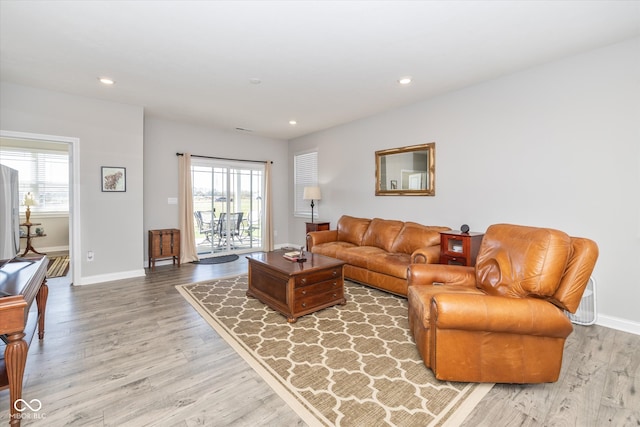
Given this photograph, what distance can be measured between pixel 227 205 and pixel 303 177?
181cm

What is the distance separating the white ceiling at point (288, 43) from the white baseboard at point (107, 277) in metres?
2.61

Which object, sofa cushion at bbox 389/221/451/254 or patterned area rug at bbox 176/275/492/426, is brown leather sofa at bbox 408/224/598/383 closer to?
patterned area rug at bbox 176/275/492/426

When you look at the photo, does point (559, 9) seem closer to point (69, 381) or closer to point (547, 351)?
point (547, 351)

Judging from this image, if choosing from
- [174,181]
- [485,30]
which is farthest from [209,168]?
[485,30]

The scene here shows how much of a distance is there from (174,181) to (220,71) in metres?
3.06

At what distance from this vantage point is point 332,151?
607cm

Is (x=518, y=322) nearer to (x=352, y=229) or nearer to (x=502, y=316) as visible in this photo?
(x=502, y=316)

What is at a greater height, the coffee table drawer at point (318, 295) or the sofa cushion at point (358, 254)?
the sofa cushion at point (358, 254)

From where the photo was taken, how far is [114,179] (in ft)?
14.7

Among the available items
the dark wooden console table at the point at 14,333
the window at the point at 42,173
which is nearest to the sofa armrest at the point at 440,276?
the dark wooden console table at the point at 14,333

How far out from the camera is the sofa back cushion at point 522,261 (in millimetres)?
1984

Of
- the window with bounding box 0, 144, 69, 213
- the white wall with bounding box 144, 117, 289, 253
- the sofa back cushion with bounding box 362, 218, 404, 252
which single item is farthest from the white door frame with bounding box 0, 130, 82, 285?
the sofa back cushion with bounding box 362, 218, 404, 252

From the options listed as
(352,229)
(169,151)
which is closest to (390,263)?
(352,229)

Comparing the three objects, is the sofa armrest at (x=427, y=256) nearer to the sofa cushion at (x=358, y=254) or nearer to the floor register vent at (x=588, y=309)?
the sofa cushion at (x=358, y=254)
